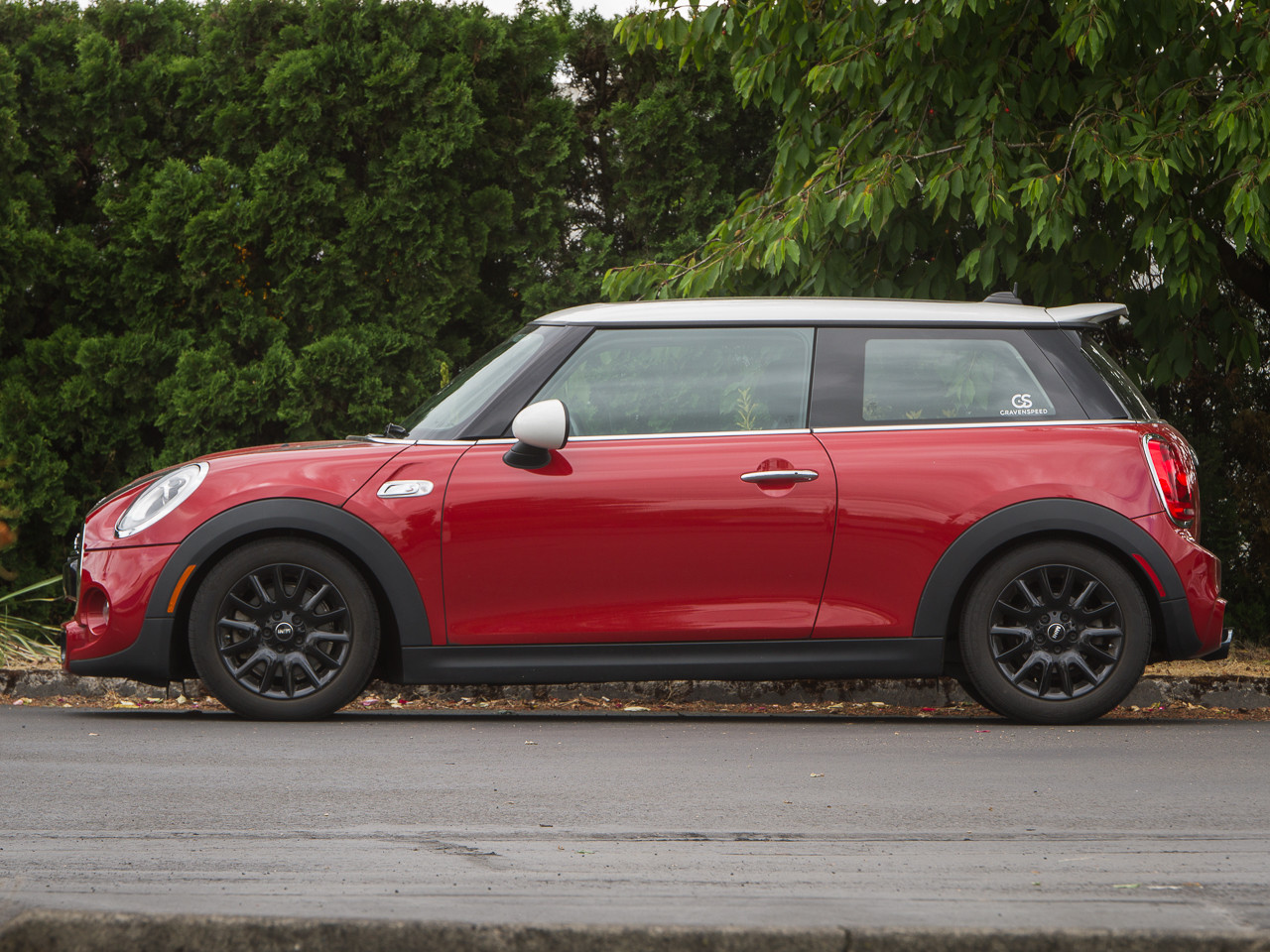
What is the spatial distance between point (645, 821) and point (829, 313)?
107 inches

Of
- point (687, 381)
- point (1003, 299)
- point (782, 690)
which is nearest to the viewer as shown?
point (687, 381)

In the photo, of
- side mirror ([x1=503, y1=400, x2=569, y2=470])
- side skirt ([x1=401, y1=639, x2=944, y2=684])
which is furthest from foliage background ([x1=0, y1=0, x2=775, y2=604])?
side skirt ([x1=401, y1=639, x2=944, y2=684])

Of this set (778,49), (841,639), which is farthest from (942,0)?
(841,639)

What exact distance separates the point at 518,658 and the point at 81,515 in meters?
5.00

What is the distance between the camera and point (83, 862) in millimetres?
3482

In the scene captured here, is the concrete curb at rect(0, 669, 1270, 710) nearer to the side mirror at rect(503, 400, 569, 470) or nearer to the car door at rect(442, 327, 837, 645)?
the car door at rect(442, 327, 837, 645)

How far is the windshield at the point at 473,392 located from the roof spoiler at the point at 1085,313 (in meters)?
2.14

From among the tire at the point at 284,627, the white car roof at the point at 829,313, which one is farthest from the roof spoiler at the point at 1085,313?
the tire at the point at 284,627

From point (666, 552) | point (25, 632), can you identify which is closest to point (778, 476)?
point (666, 552)

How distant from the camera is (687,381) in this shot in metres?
6.01

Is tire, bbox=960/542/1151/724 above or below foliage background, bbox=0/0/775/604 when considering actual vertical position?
below

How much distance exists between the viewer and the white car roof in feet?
20.0

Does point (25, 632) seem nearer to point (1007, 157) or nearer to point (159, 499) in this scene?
point (159, 499)

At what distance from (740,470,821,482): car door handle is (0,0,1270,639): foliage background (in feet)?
7.98
